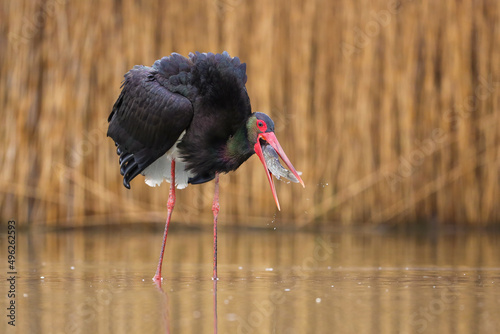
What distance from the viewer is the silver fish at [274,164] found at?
5641 millimetres

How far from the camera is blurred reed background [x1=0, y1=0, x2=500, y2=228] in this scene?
8.79 m

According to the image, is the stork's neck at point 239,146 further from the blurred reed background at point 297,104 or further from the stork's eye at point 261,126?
the blurred reed background at point 297,104

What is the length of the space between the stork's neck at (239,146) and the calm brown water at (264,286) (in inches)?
27.2

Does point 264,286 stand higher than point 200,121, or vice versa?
point 200,121

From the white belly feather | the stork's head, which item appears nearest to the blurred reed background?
the white belly feather

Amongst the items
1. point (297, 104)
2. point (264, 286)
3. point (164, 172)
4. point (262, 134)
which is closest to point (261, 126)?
point (262, 134)

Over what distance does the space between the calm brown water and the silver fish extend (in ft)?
1.89

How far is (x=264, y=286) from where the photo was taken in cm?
516

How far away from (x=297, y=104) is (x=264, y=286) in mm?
3858

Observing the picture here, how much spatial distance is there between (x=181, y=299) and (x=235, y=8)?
4.61 m

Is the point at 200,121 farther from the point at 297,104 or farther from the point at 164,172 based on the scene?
the point at 297,104

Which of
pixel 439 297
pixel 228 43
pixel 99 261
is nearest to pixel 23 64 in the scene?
pixel 228 43

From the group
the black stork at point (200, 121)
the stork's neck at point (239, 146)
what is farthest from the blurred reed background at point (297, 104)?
the stork's neck at point (239, 146)

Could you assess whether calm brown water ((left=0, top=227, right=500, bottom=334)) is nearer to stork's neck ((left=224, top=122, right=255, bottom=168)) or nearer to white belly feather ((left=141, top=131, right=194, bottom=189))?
white belly feather ((left=141, top=131, right=194, bottom=189))
